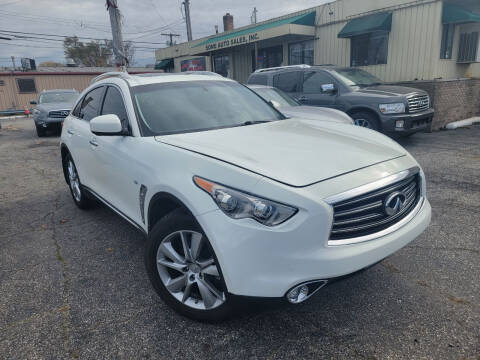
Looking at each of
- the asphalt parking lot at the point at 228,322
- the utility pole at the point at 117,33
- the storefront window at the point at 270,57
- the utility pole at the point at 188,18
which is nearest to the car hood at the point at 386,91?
the asphalt parking lot at the point at 228,322

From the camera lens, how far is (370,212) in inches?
85.1

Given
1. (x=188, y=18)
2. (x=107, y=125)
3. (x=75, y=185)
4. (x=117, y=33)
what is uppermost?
(x=188, y=18)

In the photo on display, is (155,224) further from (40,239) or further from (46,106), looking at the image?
(46,106)

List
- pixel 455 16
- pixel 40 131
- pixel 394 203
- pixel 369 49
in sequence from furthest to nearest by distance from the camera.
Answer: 1. pixel 40 131
2. pixel 369 49
3. pixel 455 16
4. pixel 394 203

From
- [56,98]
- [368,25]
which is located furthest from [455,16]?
[56,98]

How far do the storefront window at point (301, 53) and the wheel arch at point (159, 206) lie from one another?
45.1ft

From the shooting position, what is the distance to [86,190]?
14.0ft

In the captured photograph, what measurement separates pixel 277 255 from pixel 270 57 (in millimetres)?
16383

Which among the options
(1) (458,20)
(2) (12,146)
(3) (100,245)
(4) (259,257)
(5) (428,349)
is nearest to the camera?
(4) (259,257)

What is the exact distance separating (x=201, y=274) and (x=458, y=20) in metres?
11.9

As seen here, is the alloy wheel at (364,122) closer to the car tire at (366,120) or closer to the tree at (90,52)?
the car tire at (366,120)

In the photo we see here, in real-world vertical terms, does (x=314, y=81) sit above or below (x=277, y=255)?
above

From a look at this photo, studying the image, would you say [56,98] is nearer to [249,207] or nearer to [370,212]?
[249,207]

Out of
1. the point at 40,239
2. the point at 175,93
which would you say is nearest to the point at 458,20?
the point at 175,93
